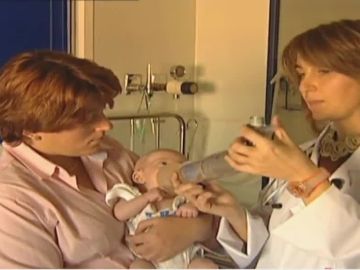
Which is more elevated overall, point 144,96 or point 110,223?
point 144,96

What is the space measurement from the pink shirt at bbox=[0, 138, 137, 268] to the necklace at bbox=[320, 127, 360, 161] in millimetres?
323

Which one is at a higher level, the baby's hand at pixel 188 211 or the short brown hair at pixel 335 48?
the short brown hair at pixel 335 48

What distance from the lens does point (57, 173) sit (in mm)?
791

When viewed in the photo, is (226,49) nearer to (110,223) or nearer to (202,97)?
(202,97)

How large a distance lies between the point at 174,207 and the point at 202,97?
0.57m

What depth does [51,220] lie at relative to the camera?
0.75 m

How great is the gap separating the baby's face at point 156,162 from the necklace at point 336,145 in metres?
0.22

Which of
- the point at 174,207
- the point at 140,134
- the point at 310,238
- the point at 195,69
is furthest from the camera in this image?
the point at 195,69

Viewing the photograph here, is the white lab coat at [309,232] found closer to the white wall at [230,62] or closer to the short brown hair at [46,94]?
the short brown hair at [46,94]

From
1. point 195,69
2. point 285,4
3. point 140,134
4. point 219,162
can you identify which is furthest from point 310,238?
point 285,4

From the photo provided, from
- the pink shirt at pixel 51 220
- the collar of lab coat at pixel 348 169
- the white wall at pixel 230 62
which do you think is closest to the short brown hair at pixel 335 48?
the collar of lab coat at pixel 348 169

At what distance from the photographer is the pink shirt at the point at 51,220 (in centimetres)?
72

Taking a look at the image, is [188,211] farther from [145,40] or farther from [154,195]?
[145,40]

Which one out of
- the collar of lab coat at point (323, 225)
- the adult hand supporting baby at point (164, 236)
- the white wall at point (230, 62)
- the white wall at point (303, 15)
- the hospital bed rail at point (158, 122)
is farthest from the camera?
the white wall at point (230, 62)
